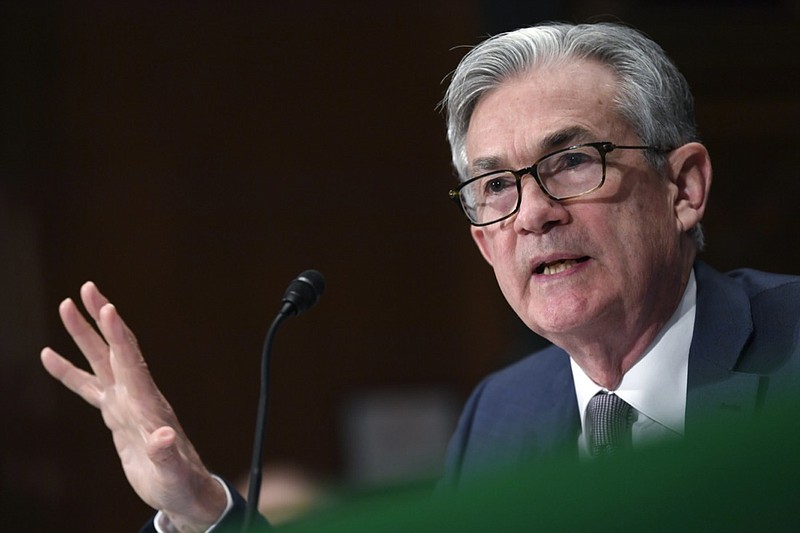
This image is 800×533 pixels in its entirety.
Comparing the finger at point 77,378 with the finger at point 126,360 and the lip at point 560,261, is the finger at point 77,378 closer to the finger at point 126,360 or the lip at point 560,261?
the finger at point 126,360

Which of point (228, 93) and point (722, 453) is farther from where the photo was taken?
point (228, 93)

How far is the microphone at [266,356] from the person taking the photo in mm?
1560

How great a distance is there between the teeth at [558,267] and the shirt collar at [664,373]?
9.3 inches

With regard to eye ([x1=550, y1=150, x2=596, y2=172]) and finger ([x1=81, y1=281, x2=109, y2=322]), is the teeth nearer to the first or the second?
eye ([x1=550, y1=150, x2=596, y2=172])

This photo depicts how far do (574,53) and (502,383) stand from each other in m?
0.76

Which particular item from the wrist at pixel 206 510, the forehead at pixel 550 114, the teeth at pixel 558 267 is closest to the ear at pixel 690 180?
the forehead at pixel 550 114

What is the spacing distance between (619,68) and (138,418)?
3.49 ft

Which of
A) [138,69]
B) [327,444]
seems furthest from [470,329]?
[138,69]

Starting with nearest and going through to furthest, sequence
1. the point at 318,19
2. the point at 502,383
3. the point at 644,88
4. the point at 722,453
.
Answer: the point at 722,453, the point at 644,88, the point at 502,383, the point at 318,19

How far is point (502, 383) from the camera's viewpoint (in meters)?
2.22

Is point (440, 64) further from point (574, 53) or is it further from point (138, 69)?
point (574, 53)

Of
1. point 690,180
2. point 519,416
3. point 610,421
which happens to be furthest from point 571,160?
point 519,416

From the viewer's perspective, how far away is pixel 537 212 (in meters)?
1.71

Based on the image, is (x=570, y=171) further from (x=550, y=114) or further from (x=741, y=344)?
(x=741, y=344)
